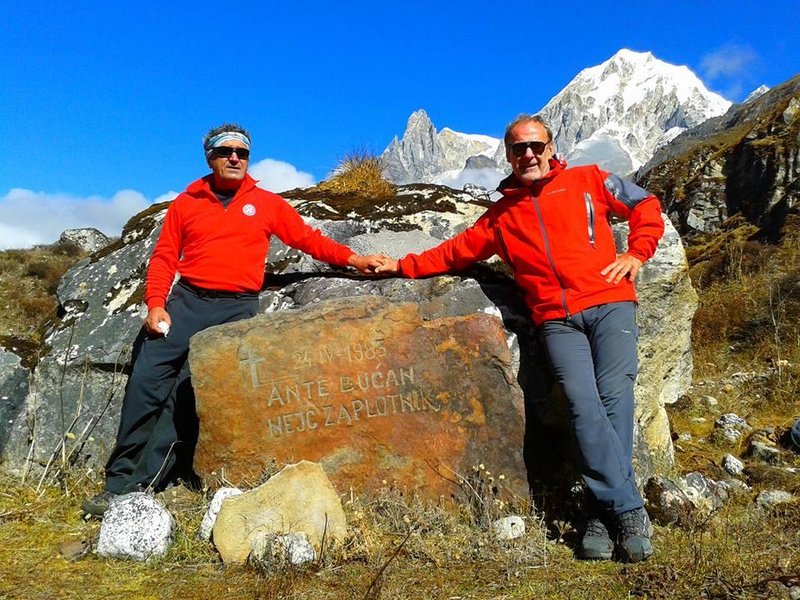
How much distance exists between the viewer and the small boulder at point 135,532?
3.57 meters

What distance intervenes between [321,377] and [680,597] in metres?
2.45

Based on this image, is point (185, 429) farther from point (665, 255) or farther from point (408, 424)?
point (665, 255)

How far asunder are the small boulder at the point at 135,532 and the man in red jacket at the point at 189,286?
2.25 feet

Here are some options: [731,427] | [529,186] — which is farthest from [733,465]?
[529,186]

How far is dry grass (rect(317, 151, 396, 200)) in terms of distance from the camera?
7.18 metres

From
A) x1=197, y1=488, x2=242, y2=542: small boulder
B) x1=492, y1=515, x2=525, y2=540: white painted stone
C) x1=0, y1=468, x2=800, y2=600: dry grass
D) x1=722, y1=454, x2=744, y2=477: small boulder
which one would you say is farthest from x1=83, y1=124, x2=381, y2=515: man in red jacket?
x1=722, y1=454, x2=744, y2=477: small boulder

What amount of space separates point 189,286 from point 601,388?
3054 millimetres

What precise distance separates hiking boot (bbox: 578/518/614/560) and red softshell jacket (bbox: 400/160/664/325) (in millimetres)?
1281

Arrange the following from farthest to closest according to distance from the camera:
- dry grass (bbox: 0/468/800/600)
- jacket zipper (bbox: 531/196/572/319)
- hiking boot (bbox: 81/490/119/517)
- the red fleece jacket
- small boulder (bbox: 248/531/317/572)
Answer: the red fleece jacket
hiking boot (bbox: 81/490/119/517)
jacket zipper (bbox: 531/196/572/319)
small boulder (bbox: 248/531/317/572)
dry grass (bbox: 0/468/800/600)

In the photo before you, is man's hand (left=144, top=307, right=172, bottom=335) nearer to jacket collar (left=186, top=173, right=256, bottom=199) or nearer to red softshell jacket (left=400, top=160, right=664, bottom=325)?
jacket collar (left=186, top=173, right=256, bottom=199)

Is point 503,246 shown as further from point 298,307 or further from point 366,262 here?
point 298,307

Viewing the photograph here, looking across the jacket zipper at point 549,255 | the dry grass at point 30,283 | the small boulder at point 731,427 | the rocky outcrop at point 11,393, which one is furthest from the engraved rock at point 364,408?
the small boulder at point 731,427

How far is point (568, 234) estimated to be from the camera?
3.99m

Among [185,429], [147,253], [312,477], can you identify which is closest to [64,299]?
[147,253]
